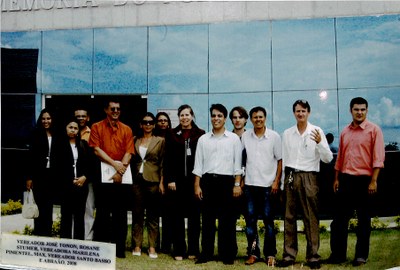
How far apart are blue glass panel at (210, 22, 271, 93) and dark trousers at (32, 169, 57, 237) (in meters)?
1.70

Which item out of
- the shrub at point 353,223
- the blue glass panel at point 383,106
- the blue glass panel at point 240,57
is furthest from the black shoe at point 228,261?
the blue glass panel at point 383,106

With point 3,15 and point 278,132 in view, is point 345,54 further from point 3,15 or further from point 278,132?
point 3,15

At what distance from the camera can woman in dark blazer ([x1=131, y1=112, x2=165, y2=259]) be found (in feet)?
12.9

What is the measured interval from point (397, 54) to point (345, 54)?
1.22 ft

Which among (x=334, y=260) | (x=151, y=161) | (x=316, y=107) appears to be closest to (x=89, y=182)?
(x=151, y=161)

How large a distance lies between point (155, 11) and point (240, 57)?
2.59 feet

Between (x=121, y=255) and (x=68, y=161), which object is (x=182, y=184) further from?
(x=68, y=161)

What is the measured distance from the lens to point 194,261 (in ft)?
12.7

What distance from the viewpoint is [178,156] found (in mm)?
3898

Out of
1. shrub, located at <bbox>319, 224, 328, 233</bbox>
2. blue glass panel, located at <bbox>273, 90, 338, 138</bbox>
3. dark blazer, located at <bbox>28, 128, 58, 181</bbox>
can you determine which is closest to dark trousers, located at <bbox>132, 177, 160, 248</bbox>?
dark blazer, located at <bbox>28, 128, 58, 181</bbox>

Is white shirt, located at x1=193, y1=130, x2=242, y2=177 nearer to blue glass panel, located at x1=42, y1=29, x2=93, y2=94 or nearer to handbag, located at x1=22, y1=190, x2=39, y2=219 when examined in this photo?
blue glass panel, located at x1=42, y1=29, x2=93, y2=94

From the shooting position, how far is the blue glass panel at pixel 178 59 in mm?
3693

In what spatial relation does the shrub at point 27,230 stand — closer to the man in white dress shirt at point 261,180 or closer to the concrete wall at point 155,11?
the concrete wall at point 155,11

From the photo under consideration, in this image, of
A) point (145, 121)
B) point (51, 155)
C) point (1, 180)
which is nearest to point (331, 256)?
point (145, 121)
